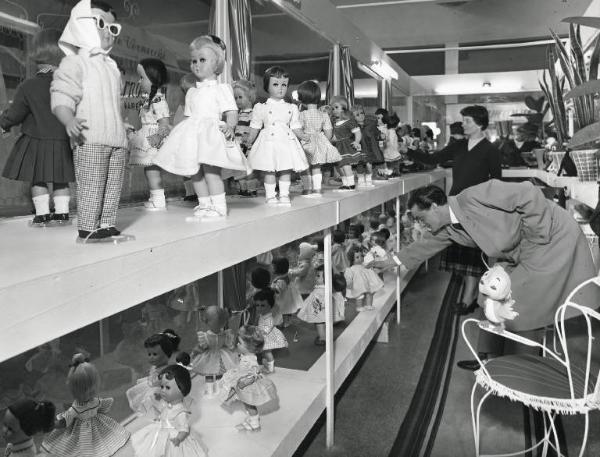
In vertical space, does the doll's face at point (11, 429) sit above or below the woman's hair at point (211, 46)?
below

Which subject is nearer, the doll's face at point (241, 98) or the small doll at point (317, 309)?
the doll's face at point (241, 98)

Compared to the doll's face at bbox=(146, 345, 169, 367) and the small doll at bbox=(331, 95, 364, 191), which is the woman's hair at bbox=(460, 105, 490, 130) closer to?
the small doll at bbox=(331, 95, 364, 191)

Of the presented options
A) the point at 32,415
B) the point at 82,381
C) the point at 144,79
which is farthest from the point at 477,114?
the point at 32,415

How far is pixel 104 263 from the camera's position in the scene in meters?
0.81

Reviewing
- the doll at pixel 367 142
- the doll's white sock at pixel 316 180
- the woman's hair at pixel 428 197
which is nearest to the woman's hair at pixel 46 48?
the doll's white sock at pixel 316 180

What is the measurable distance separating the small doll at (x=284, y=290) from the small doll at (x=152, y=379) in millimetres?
979

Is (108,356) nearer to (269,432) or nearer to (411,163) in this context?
(269,432)

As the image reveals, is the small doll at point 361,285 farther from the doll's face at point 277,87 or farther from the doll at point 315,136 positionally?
the doll's face at point 277,87

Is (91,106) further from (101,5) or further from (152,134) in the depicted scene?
(152,134)

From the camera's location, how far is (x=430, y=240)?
2.52 m

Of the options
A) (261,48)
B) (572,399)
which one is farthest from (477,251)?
(572,399)

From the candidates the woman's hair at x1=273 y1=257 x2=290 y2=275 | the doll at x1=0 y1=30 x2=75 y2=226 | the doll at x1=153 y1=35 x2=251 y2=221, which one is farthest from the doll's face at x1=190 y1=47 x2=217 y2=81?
the woman's hair at x1=273 y1=257 x2=290 y2=275

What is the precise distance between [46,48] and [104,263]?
0.77 metres

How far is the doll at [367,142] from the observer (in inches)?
129
